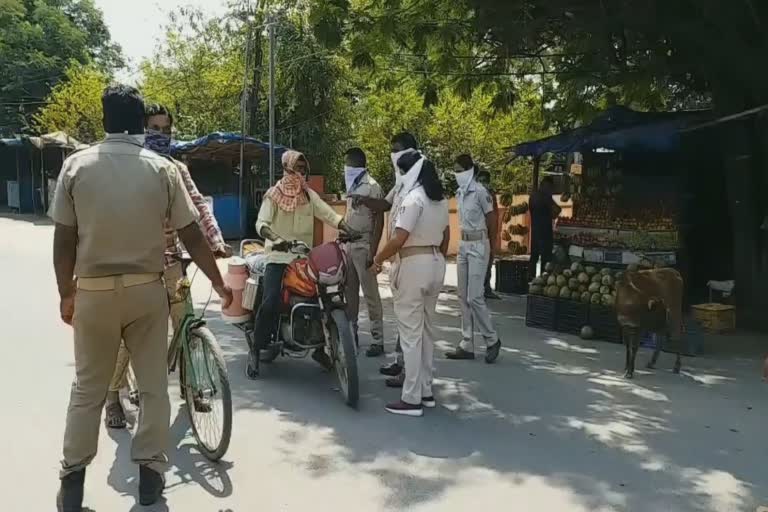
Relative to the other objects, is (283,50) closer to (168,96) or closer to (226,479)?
(168,96)

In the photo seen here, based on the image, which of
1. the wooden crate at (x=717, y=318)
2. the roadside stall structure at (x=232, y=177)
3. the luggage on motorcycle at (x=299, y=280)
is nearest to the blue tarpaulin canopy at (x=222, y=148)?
the roadside stall structure at (x=232, y=177)

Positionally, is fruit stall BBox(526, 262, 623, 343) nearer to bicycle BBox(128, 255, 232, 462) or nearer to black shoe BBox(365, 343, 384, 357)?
black shoe BBox(365, 343, 384, 357)

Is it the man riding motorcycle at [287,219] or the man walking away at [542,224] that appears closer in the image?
the man riding motorcycle at [287,219]

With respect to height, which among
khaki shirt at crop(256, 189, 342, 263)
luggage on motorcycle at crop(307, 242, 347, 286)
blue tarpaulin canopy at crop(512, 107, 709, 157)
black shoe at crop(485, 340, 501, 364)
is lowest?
black shoe at crop(485, 340, 501, 364)

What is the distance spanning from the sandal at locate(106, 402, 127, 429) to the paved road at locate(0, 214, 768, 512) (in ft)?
0.37

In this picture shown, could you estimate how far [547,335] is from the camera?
8344mm

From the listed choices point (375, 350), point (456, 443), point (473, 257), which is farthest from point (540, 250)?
point (456, 443)

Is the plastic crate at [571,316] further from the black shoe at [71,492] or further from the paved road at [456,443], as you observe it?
the black shoe at [71,492]

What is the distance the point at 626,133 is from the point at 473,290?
3.79 m

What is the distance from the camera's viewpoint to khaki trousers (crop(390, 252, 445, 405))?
5316mm

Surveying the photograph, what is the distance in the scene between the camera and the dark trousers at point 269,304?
5.85m

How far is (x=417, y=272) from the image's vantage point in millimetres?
5305

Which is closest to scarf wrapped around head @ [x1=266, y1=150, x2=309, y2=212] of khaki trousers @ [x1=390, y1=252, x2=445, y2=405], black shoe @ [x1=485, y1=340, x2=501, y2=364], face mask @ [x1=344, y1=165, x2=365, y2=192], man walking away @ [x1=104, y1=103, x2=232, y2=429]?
face mask @ [x1=344, y1=165, x2=365, y2=192]

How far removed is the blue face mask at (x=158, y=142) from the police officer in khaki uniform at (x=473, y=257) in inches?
125
